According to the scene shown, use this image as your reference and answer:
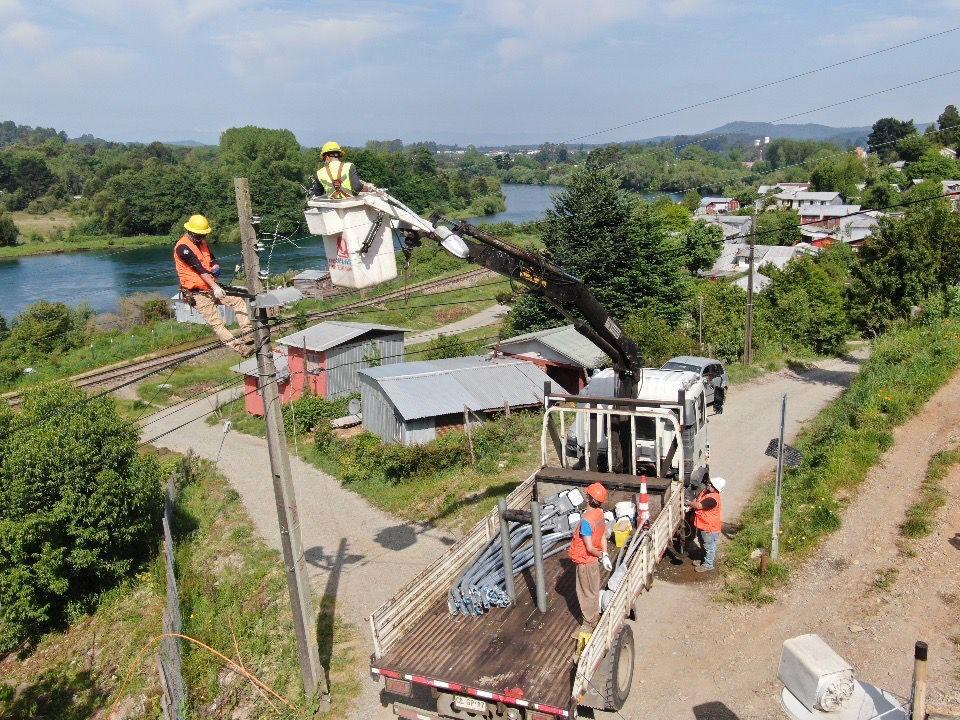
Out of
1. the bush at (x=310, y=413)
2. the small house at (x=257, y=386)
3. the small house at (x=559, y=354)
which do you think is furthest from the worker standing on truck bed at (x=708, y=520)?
the small house at (x=257, y=386)

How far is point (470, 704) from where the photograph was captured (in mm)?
7711

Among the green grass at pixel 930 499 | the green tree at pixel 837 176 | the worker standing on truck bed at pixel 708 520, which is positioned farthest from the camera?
the green tree at pixel 837 176

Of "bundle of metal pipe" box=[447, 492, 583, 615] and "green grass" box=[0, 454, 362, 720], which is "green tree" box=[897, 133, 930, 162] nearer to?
"green grass" box=[0, 454, 362, 720]

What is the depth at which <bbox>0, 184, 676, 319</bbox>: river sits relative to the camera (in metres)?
55.6

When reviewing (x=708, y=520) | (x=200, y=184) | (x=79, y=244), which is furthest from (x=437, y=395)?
(x=79, y=244)

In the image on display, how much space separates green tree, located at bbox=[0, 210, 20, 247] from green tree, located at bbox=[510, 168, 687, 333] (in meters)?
65.2

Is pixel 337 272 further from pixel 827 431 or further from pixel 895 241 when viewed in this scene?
pixel 895 241

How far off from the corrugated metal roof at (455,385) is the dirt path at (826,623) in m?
12.0

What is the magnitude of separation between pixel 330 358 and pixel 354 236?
64.3 ft

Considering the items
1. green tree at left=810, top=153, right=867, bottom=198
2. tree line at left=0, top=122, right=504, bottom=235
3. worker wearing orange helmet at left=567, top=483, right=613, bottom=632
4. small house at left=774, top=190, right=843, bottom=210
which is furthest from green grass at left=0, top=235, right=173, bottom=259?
green tree at left=810, top=153, right=867, bottom=198

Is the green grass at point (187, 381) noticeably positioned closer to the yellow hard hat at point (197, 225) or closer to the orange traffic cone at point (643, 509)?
the yellow hard hat at point (197, 225)

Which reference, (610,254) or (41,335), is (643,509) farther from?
(41,335)

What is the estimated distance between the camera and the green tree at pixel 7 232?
76.2m

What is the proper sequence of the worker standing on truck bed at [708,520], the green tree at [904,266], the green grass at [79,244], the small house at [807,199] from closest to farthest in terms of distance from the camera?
the worker standing on truck bed at [708,520] < the green tree at [904,266] < the green grass at [79,244] < the small house at [807,199]
